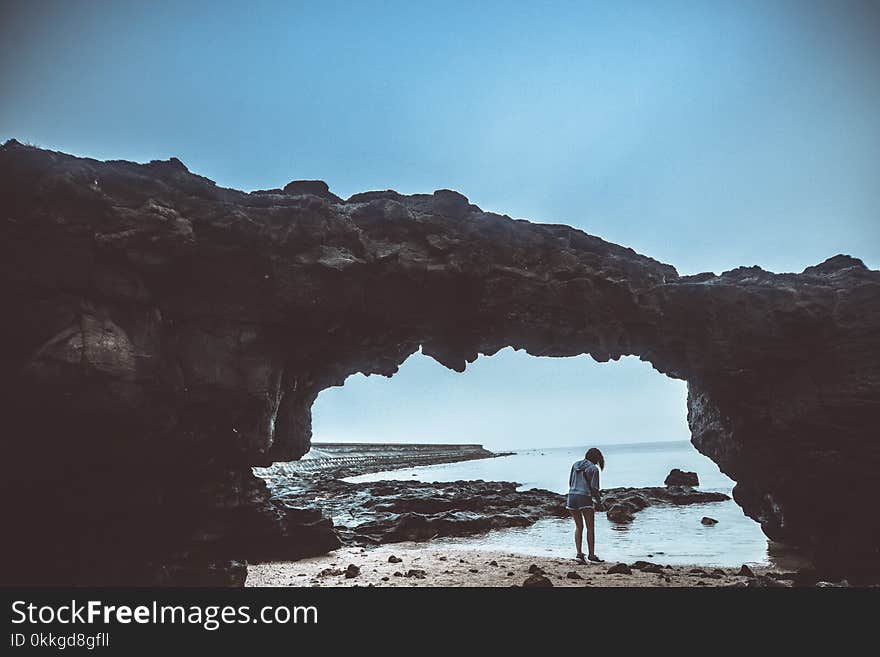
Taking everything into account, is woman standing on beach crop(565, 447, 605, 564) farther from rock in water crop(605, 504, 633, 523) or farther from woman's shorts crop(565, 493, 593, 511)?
rock in water crop(605, 504, 633, 523)

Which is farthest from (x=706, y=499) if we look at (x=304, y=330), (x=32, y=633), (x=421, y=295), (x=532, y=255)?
(x=32, y=633)

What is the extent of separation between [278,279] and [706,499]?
2823 centimetres

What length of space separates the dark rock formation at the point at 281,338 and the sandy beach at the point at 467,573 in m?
1.88

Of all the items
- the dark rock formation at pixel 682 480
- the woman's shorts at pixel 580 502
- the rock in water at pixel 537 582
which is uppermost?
the woman's shorts at pixel 580 502

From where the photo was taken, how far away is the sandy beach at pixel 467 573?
365 inches

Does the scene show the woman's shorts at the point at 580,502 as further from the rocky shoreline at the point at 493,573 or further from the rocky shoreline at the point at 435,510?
the rocky shoreline at the point at 435,510

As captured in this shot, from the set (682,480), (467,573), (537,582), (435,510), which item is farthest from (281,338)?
(682,480)

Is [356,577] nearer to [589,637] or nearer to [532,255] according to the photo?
[589,637]

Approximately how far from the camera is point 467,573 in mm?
10188

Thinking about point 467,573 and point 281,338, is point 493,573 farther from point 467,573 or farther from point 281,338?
point 281,338

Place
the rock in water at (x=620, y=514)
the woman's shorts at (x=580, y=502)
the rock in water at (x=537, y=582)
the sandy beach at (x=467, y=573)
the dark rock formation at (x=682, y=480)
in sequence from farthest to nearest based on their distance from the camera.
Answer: the dark rock formation at (x=682, y=480) < the rock in water at (x=620, y=514) < the woman's shorts at (x=580, y=502) < the sandy beach at (x=467, y=573) < the rock in water at (x=537, y=582)

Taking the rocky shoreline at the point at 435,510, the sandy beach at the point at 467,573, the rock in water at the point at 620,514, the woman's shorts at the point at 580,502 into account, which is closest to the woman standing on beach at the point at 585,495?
the woman's shorts at the point at 580,502

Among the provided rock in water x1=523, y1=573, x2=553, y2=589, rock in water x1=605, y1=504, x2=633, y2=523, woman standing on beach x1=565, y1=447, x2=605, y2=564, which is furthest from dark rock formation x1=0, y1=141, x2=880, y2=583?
rock in water x1=523, y1=573, x2=553, y2=589

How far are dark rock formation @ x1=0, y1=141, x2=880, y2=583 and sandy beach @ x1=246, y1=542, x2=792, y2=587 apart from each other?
188 centimetres
